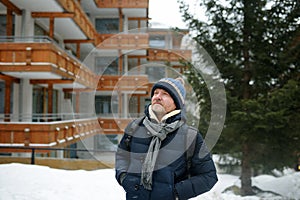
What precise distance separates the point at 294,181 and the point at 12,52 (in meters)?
5.53

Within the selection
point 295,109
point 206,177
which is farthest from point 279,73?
point 206,177

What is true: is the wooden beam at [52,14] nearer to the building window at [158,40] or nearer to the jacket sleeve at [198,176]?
the building window at [158,40]

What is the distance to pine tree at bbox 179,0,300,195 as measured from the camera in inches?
264

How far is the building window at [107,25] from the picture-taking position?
12.8 meters

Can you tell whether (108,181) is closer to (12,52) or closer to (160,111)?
(160,111)

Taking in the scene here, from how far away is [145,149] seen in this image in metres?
1.46

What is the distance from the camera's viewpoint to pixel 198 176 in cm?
144

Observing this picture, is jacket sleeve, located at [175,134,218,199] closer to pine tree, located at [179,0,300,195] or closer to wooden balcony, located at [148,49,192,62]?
wooden balcony, located at [148,49,192,62]

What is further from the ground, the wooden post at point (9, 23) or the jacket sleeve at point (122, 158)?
the wooden post at point (9, 23)

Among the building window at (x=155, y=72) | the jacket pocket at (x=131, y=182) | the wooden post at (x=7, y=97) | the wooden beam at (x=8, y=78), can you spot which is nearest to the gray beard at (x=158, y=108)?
the jacket pocket at (x=131, y=182)

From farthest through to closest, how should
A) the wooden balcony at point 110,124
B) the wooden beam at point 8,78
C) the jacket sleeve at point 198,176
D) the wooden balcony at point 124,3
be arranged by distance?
the wooden balcony at point 124,3
the wooden beam at point 8,78
the wooden balcony at point 110,124
the jacket sleeve at point 198,176

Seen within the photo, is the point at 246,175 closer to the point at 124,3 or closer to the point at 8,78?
the point at 8,78

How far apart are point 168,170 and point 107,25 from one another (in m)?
12.2

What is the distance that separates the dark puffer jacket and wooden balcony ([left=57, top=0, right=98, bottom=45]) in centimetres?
647
